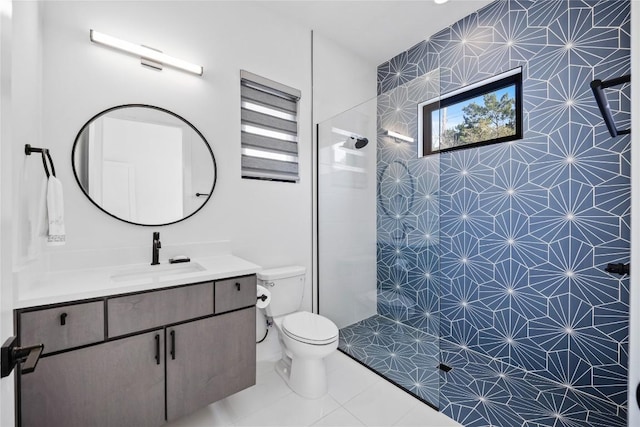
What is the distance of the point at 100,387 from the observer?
1.16m

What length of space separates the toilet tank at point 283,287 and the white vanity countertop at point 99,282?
0.34 m

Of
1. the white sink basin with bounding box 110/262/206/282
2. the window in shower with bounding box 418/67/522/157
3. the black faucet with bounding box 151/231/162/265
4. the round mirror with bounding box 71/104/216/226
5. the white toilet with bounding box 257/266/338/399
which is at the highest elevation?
the window in shower with bounding box 418/67/522/157

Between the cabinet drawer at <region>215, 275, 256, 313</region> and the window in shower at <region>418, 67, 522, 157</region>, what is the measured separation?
1436 mm

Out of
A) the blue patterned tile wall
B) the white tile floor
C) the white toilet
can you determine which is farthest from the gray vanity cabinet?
the blue patterned tile wall

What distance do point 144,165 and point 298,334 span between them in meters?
1.43

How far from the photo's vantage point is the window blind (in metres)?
2.08

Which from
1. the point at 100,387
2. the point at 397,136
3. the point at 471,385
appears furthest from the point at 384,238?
the point at 100,387

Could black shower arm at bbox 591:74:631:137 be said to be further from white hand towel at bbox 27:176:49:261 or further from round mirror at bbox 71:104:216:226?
white hand towel at bbox 27:176:49:261

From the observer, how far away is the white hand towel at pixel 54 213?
3.98 feet

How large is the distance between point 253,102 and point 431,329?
2.11 meters

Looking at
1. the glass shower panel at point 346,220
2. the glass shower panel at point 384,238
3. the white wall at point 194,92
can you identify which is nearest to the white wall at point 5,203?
the white wall at point 194,92

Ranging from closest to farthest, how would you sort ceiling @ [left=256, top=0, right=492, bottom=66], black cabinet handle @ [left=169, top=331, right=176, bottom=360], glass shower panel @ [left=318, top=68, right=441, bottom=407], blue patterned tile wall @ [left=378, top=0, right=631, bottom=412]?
1. black cabinet handle @ [left=169, top=331, right=176, bottom=360]
2. blue patterned tile wall @ [left=378, top=0, right=631, bottom=412]
3. glass shower panel @ [left=318, top=68, right=441, bottom=407]
4. ceiling @ [left=256, top=0, right=492, bottom=66]

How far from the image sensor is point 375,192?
233 cm

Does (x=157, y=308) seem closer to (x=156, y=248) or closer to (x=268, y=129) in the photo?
(x=156, y=248)
